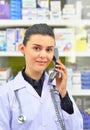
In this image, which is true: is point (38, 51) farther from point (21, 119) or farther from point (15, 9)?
point (15, 9)

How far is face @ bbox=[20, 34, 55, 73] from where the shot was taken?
1.16 metres

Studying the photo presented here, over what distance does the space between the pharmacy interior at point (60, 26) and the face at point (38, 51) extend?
914 mm

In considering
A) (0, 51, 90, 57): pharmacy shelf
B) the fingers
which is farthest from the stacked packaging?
the fingers

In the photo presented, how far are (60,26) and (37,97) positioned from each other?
3.47 ft

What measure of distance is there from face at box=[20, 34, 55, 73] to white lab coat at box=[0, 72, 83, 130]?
0.31 feet

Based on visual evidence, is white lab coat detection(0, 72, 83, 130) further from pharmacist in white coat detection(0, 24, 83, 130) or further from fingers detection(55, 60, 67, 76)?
fingers detection(55, 60, 67, 76)

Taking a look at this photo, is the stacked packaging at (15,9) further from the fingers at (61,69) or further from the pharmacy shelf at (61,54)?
the fingers at (61,69)

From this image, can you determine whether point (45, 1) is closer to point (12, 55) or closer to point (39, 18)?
point (39, 18)

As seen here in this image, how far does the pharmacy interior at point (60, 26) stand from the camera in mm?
2072

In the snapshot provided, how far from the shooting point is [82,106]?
2.26 metres

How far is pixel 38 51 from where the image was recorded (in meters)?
1.17

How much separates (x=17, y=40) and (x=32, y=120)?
3.49 feet

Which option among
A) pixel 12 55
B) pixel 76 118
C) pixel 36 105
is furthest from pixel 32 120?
pixel 12 55

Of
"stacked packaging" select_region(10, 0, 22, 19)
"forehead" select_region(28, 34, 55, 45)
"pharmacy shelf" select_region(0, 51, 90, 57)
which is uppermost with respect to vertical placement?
"stacked packaging" select_region(10, 0, 22, 19)
